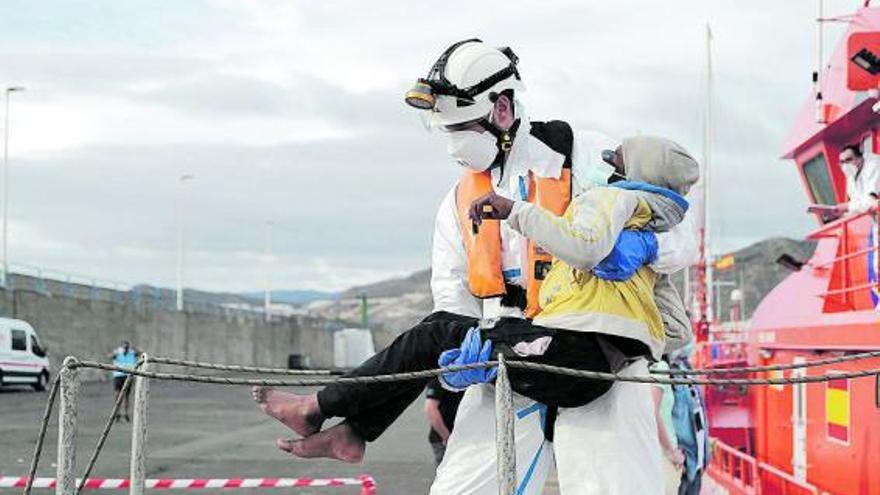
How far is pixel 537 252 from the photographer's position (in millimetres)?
3723

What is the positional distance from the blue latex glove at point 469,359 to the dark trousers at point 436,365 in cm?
4

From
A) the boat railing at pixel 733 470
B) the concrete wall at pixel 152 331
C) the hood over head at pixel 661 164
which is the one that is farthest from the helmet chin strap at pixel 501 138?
the concrete wall at pixel 152 331

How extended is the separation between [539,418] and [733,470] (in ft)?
24.0

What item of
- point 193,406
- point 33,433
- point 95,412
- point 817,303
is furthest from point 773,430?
point 193,406

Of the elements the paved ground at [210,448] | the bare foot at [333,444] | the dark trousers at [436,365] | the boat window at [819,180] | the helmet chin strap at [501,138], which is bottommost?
the paved ground at [210,448]

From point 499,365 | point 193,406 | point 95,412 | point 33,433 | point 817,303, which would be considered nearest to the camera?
point 499,365

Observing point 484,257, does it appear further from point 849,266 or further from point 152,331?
point 152,331

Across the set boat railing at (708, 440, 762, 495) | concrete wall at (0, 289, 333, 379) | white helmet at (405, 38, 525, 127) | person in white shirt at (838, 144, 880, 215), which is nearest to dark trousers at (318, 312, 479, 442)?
white helmet at (405, 38, 525, 127)

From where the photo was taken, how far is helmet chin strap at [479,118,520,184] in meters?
3.86

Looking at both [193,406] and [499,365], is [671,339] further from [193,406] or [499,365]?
[193,406]

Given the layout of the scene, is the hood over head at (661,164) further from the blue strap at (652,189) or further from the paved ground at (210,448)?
the paved ground at (210,448)

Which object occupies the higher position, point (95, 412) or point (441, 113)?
point (441, 113)

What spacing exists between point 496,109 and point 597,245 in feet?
2.56

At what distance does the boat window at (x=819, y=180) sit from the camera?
9926mm
